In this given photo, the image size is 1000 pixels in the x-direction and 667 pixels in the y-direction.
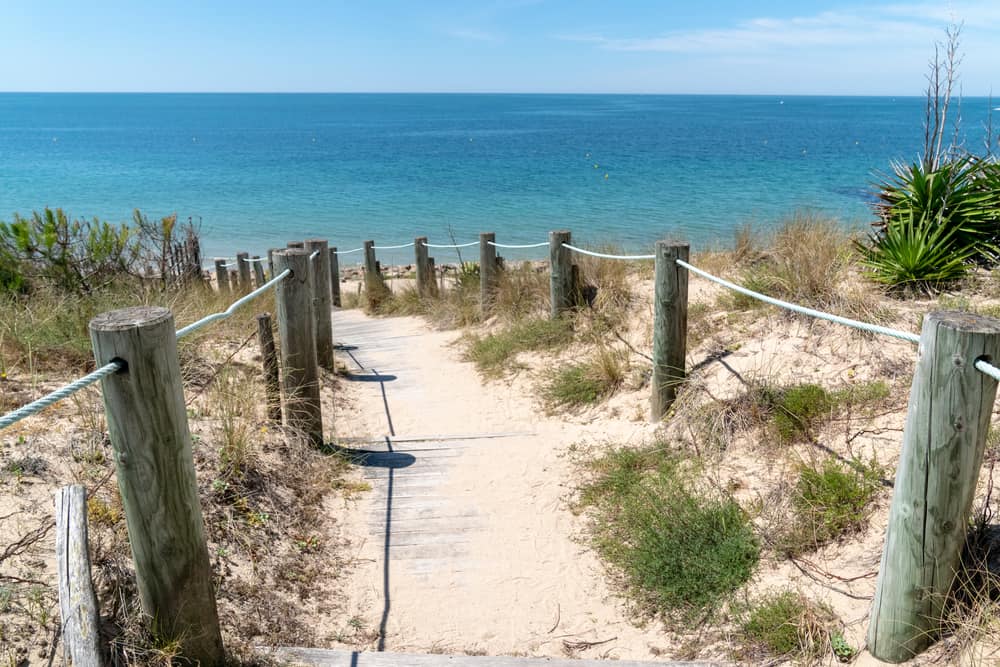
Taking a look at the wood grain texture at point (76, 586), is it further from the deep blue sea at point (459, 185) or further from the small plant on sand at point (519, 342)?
the deep blue sea at point (459, 185)

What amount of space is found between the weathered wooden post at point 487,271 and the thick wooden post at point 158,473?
22.7 ft

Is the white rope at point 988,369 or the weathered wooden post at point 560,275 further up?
the white rope at point 988,369

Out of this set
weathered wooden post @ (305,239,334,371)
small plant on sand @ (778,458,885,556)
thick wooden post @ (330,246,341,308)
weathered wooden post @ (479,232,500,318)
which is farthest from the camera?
thick wooden post @ (330,246,341,308)

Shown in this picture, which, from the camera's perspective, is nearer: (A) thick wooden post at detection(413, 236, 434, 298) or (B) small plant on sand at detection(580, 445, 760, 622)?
(B) small plant on sand at detection(580, 445, 760, 622)

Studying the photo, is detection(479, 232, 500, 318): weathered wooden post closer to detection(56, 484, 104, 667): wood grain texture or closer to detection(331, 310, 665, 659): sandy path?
detection(331, 310, 665, 659): sandy path

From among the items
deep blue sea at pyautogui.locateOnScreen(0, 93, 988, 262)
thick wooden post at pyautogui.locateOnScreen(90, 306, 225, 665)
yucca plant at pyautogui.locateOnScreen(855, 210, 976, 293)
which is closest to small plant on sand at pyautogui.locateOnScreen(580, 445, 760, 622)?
thick wooden post at pyautogui.locateOnScreen(90, 306, 225, 665)

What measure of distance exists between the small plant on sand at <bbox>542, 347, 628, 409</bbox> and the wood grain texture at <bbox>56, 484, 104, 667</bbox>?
4409 mm

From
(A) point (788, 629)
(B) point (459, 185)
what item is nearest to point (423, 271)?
(A) point (788, 629)

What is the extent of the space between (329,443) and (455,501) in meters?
1.28

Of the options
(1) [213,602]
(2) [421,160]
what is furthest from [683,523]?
(2) [421,160]

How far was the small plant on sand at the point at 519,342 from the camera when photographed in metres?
7.65

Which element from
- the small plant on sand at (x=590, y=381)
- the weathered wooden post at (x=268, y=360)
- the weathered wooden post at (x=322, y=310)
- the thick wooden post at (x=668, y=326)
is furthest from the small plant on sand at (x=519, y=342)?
the weathered wooden post at (x=268, y=360)

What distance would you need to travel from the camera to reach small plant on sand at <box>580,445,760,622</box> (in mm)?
3643

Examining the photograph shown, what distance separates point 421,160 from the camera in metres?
51.4
